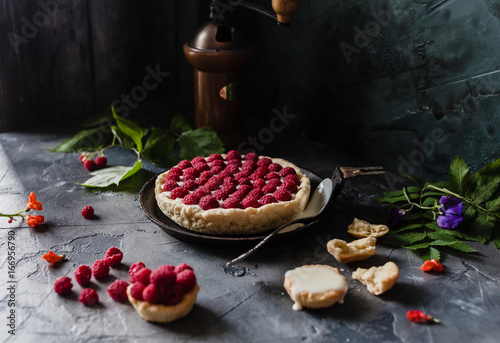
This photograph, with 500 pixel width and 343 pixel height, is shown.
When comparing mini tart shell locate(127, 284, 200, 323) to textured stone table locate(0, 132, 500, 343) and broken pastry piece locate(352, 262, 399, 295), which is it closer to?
textured stone table locate(0, 132, 500, 343)

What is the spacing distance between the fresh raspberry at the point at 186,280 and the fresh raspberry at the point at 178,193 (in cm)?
34

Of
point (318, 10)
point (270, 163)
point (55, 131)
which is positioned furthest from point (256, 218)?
point (55, 131)

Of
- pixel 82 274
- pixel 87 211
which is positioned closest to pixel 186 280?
pixel 82 274

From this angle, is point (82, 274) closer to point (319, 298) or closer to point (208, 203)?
point (208, 203)

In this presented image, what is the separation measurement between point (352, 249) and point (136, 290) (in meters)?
0.50

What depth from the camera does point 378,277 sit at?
112 cm

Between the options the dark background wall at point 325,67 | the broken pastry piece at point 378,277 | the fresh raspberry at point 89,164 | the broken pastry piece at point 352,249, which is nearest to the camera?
the broken pastry piece at point 378,277

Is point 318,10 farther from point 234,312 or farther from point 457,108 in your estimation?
point 234,312

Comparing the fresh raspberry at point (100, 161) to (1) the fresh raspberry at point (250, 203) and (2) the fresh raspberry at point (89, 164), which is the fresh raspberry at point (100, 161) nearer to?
(2) the fresh raspberry at point (89, 164)

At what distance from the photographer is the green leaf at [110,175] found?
1.57 metres

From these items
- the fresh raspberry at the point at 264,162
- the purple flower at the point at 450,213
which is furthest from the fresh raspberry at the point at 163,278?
the purple flower at the point at 450,213

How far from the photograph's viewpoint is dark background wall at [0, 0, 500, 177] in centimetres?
144

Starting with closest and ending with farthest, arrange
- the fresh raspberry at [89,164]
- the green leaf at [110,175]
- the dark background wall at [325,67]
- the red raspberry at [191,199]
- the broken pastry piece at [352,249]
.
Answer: the broken pastry piece at [352,249], the red raspberry at [191,199], the dark background wall at [325,67], the green leaf at [110,175], the fresh raspberry at [89,164]

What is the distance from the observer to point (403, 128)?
164 cm
